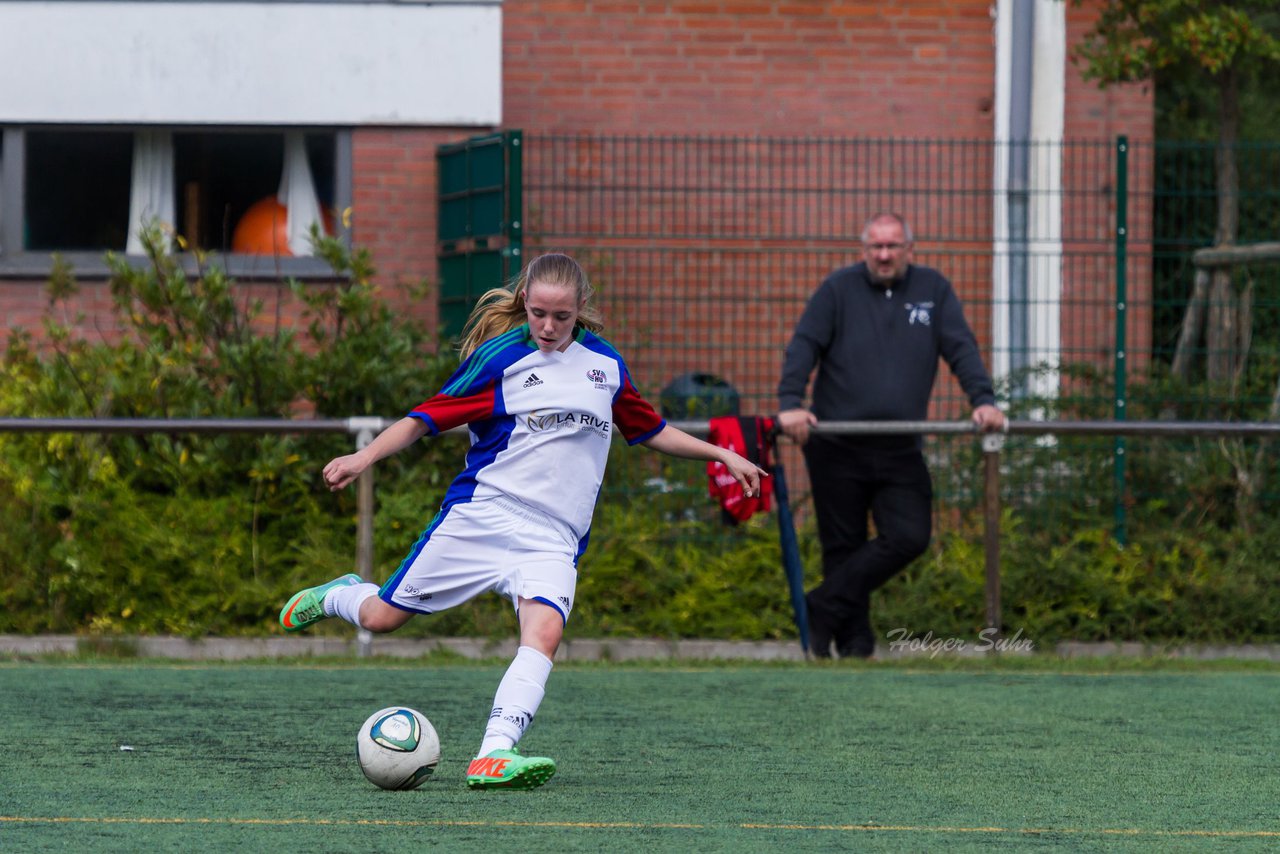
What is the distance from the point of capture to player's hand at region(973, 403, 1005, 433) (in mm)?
8797

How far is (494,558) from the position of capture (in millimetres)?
5742

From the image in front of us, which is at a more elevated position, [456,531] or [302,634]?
[456,531]

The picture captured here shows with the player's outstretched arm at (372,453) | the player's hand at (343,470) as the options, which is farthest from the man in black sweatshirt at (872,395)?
the player's hand at (343,470)

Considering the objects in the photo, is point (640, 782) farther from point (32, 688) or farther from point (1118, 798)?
point (32, 688)

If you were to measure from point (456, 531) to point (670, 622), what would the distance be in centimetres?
418

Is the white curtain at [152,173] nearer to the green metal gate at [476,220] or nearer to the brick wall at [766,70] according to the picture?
the green metal gate at [476,220]

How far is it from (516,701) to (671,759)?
2.67ft

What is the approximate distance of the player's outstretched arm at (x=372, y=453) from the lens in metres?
5.46

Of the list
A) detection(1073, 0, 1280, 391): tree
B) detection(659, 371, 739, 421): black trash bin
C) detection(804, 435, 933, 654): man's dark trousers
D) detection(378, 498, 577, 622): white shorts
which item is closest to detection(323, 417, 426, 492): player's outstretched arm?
detection(378, 498, 577, 622): white shorts

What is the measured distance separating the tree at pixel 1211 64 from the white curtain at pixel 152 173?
6.02m

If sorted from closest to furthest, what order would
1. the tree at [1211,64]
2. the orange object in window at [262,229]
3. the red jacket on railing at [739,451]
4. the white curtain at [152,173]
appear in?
the red jacket on railing at [739,451] < the tree at [1211,64] < the orange object in window at [262,229] < the white curtain at [152,173]

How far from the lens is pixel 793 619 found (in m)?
9.89

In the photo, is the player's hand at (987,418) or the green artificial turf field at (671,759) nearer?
the green artificial turf field at (671,759)

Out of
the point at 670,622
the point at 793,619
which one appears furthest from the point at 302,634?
the point at 793,619
